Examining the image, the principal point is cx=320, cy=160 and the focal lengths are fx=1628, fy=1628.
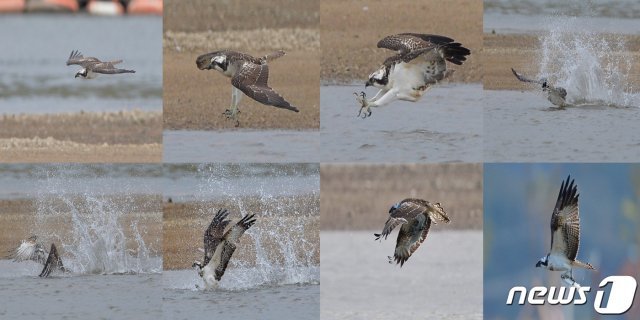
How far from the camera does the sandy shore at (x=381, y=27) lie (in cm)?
1205

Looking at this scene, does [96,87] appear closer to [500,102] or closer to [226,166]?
[226,166]

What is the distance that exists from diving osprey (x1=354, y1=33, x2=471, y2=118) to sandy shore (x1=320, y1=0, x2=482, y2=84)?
0.35 metres

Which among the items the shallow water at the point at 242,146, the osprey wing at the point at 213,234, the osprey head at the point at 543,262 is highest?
the shallow water at the point at 242,146

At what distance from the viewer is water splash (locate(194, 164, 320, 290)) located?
11.7 metres

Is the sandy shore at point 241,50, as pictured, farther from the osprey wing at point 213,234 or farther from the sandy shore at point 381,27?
the osprey wing at point 213,234

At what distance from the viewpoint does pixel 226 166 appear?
460 inches

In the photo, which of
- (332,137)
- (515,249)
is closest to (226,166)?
(332,137)

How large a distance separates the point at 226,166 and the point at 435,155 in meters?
1.51

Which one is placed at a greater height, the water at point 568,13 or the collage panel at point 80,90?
the water at point 568,13

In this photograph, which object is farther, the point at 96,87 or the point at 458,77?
the point at 96,87

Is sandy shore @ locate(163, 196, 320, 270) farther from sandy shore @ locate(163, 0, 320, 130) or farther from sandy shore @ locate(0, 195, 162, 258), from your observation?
sandy shore @ locate(163, 0, 320, 130)

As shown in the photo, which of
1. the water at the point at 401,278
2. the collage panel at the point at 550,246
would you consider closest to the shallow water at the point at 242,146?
the water at the point at 401,278

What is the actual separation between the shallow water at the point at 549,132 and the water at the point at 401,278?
1.14 m

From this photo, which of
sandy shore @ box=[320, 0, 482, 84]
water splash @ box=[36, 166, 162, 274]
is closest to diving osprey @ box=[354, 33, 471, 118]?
sandy shore @ box=[320, 0, 482, 84]
